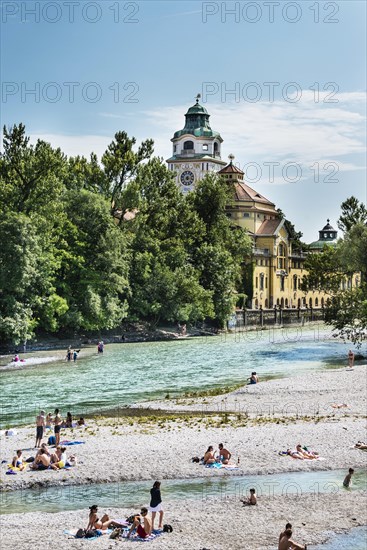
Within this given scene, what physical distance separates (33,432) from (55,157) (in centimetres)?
4373

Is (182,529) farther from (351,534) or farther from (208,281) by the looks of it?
(208,281)

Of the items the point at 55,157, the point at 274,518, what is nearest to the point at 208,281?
the point at 55,157

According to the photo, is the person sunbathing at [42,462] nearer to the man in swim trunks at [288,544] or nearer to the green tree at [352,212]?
the man in swim trunks at [288,544]

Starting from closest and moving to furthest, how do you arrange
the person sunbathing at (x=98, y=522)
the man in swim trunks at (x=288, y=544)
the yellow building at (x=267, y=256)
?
the man in swim trunks at (x=288, y=544) → the person sunbathing at (x=98, y=522) → the yellow building at (x=267, y=256)

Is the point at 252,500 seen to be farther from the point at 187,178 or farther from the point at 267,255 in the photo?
the point at 187,178

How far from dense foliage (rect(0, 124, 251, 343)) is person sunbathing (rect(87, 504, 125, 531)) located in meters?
46.6

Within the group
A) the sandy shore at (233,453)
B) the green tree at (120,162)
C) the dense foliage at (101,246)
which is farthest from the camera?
the green tree at (120,162)

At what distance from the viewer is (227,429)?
117 feet

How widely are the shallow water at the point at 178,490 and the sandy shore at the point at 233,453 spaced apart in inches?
18.6

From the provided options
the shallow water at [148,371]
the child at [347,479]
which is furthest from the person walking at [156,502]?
the shallow water at [148,371]

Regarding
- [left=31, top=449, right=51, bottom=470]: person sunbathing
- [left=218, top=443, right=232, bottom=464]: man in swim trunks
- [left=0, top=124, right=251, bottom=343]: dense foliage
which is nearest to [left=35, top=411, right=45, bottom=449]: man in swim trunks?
[left=31, top=449, right=51, bottom=470]: person sunbathing

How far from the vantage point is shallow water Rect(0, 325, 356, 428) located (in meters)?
45.4

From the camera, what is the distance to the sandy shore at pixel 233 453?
23.6 meters

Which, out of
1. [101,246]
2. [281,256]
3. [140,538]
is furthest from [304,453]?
[281,256]
